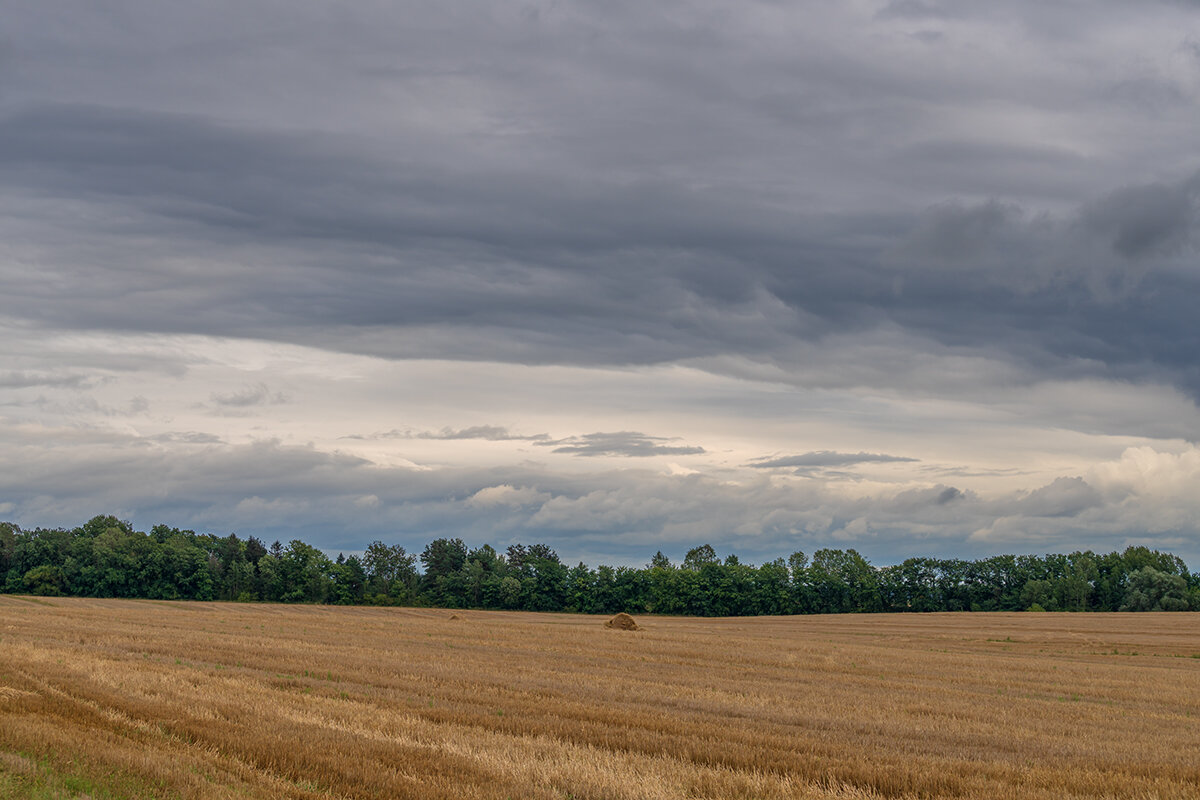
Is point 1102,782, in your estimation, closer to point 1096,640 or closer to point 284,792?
point 284,792

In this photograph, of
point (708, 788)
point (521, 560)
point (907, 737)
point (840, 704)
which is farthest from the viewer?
point (521, 560)

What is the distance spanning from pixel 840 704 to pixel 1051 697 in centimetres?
845

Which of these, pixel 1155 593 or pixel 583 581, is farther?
pixel 583 581

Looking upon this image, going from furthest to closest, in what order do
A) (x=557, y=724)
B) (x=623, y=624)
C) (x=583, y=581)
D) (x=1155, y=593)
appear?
(x=583, y=581) → (x=1155, y=593) → (x=623, y=624) → (x=557, y=724)

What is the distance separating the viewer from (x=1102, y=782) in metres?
13.4

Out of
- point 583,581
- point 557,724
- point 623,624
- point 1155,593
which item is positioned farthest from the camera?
Answer: point 583,581

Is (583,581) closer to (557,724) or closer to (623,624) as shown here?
(623,624)

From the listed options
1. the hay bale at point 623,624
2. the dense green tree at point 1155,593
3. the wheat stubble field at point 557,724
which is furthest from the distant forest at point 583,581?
the wheat stubble field at point 557,724

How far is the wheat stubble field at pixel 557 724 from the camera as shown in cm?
1226

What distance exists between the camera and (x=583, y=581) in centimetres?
14475

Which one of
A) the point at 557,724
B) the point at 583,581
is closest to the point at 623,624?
the point at 557,724

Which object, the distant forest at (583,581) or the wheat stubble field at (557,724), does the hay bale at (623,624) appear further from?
the distant forest at (583,581)

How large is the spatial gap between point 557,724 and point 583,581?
128950 mm

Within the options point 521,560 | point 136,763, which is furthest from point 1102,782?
point 521,560
